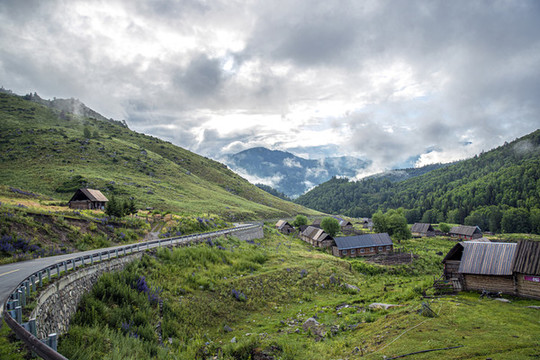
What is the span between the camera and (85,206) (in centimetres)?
5512

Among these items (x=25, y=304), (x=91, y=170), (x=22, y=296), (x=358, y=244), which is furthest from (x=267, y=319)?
(x=91, y=170)

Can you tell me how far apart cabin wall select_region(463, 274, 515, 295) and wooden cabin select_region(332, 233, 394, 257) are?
120 feet

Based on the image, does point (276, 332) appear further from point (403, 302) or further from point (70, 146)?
point (70, 146)

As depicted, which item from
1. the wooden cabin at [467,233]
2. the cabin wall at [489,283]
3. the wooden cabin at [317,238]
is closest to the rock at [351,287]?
the cabin wall at [489,283]

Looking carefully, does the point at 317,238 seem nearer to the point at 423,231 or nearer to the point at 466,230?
the point at 423,231

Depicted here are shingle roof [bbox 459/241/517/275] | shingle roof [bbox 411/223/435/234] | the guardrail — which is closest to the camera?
the guardrail

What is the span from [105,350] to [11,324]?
303 inches

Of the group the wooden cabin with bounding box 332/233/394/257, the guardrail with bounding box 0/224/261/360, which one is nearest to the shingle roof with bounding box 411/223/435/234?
the wooden cabin with bounding box 332/233/394/257

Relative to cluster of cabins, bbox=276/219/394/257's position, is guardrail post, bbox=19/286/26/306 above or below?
above

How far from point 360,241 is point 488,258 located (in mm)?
39916

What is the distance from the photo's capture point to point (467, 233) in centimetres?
10475

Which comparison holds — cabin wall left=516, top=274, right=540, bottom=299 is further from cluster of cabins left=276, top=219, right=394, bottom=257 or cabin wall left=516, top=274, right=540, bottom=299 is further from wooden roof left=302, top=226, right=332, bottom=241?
wooden roof left=302, top=226, right=332, bottom=241

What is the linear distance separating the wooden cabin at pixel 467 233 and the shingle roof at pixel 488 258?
89.8 meters

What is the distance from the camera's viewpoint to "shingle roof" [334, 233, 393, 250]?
217 ft
